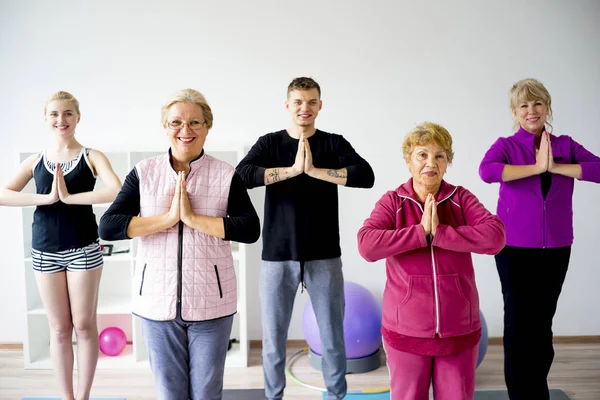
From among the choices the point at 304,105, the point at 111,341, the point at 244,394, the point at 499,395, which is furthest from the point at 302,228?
the point at 111,341

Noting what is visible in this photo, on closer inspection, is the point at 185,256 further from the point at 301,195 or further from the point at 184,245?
the point at 301,195

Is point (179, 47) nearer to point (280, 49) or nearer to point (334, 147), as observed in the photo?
point (280, 49)

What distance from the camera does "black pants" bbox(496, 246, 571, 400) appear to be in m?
2.66

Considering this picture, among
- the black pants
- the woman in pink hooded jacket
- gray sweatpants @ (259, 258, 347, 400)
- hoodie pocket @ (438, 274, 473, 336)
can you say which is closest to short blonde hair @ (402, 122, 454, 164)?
the woman in pink hooded jacket

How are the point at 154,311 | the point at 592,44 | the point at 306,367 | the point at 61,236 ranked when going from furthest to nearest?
the point at 592,44, the point at 306,367, the point at 61,236, the point at 154,311

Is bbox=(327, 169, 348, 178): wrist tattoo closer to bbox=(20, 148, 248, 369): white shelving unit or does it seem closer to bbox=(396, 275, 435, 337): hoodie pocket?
bbox=(396, 275, 435, 337): hoodie pocket

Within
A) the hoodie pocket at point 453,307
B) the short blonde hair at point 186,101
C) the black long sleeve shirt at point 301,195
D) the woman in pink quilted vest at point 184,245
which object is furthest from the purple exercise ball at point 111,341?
the hoodie pocket at point 453,307

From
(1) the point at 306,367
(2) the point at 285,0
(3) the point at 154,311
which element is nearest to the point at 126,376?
(1) the point at 306,367

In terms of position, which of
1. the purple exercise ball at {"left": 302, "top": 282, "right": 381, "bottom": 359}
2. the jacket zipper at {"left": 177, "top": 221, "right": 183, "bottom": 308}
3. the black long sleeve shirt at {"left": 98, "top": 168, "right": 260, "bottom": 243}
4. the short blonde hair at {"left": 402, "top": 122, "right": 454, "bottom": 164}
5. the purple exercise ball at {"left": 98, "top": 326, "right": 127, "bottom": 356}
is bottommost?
the purple exercise ball at {"left": 98, "top": 326, "right": 127, "bottom": 356}

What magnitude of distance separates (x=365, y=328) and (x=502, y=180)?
54.6 inches

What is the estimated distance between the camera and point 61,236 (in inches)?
106

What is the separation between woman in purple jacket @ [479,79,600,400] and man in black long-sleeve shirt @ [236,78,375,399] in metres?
0.77

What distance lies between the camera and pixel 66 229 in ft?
8.86

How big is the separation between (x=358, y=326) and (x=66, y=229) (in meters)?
1.90
